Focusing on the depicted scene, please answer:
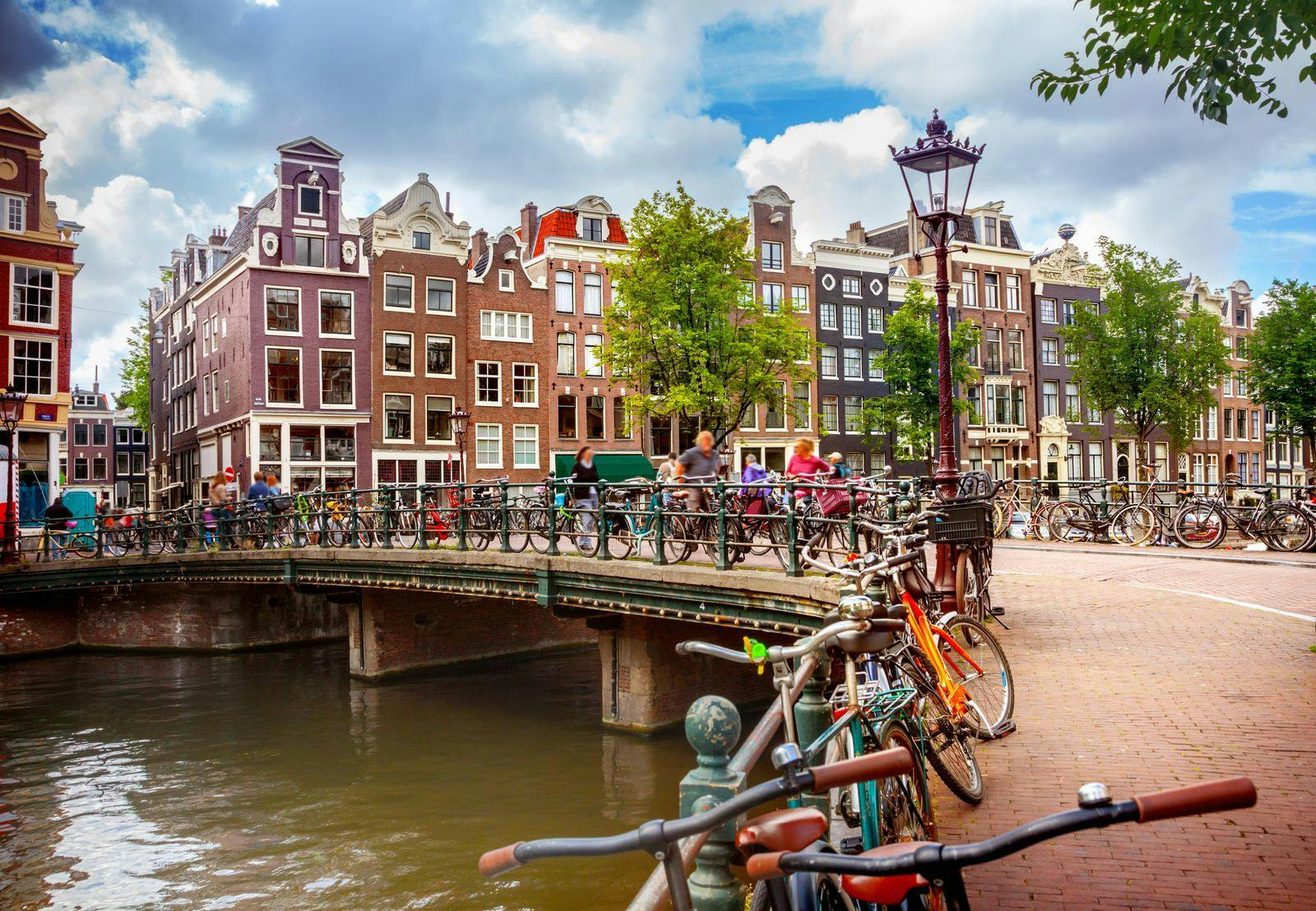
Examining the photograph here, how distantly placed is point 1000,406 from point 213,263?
34.3 metres

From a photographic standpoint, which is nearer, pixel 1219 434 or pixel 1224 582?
pixel 1224 582

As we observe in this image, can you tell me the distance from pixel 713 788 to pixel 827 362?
4129cm

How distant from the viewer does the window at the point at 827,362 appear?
141ft

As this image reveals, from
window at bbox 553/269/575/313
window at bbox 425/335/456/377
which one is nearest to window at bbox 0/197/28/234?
window at bbox 425/335/456/377

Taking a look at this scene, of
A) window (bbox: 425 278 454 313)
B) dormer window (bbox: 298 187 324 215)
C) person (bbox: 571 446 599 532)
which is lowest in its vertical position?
person (bbox: 571 446 599 532)

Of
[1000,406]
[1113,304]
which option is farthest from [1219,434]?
[1113,304]

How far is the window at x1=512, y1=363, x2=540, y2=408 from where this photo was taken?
3794cm

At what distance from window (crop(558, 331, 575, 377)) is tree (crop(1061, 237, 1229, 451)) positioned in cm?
1813

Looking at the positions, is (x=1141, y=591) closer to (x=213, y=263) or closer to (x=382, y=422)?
(x=382, y=422)

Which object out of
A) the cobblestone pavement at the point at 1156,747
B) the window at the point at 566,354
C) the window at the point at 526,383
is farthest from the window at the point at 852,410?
the cobblestone pavement at the point at 1156,747

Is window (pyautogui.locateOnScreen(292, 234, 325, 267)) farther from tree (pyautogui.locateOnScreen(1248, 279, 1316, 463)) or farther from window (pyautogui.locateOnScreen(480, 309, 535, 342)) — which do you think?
tree (pyautogui.locateOnScreen(1248, 279, 1316, 463))

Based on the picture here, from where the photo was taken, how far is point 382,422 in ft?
117

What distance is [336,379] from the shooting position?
35.1 metres

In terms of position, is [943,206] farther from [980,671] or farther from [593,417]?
[593,417]
